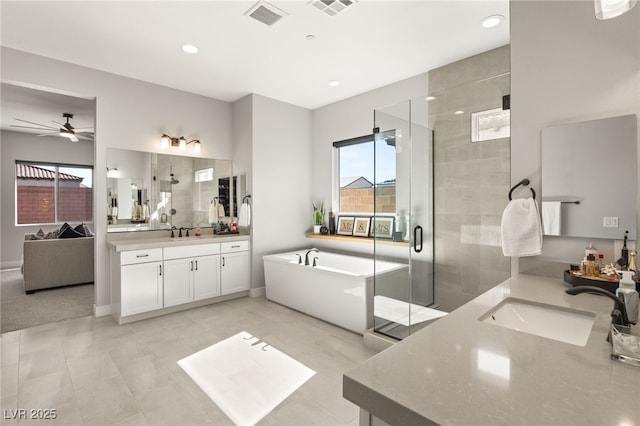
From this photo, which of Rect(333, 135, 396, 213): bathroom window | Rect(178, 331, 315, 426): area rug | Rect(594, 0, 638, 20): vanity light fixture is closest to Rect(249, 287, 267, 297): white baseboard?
Rect(178, 331, 315, 426): area rug

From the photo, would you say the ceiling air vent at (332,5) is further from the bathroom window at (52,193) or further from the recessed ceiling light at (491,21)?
the bathroom window at (52,193)

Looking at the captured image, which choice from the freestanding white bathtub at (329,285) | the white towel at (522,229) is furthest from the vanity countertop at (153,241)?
the white towel at (522,229)

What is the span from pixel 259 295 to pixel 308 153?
2.40 m

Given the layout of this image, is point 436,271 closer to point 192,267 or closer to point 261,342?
point 261,342

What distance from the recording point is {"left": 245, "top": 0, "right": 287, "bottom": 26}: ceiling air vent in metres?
2.43

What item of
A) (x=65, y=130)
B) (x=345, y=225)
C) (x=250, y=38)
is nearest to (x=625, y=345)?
(x=250, y=38)

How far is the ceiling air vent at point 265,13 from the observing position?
243 centimetres

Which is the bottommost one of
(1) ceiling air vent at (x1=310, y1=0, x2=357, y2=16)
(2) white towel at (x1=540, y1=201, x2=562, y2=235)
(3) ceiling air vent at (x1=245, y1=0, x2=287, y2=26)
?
(2) white towel at (x1=540, y1=201, x2=562, y2=235)

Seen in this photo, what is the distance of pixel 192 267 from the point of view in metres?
3.93

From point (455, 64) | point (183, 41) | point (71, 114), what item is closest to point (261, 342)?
point (183, 41)

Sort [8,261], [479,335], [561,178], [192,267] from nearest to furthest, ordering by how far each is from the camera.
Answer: [479,335] < [561,178] < [192,267] < [8,261]

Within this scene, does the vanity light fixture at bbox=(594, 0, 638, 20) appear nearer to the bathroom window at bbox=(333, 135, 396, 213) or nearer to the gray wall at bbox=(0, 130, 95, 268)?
the bathroom window at bbox=(333, 135, 396, 213)

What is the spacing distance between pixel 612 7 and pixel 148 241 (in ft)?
14.2

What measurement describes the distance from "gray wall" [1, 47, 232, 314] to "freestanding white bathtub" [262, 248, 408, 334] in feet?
6.66
